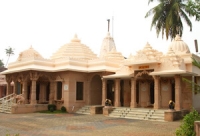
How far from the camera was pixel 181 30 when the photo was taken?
24625 mm

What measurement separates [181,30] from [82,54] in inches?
399

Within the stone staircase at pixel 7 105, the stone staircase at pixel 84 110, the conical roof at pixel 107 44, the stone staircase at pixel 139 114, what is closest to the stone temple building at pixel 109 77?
the stone staircase at pixel 84 110

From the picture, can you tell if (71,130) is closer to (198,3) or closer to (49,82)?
(198,3)

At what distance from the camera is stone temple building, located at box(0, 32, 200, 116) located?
17.7 m

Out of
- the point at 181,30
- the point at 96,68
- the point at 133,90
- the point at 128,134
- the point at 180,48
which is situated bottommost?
the point at 128,134

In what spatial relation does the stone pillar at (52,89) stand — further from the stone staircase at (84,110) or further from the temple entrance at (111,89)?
the temple entrance at (111,89)

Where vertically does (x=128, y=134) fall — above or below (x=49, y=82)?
below

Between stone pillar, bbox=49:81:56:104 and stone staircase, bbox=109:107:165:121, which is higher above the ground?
stone pillar, bbox=49:81:56:104

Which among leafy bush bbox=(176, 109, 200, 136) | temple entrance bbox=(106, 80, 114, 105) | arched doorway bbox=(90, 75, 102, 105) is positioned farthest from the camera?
temple entrance bbox=(106, 80, 114, 105)

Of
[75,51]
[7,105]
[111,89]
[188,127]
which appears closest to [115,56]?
[111,89]

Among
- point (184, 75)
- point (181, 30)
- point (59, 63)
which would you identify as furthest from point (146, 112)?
point (181, 30)

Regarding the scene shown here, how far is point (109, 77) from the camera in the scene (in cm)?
2009

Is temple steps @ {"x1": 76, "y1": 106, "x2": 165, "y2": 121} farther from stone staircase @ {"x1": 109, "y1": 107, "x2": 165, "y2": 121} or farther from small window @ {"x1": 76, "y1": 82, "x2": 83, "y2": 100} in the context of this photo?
small window @ {"x1": 76, "y1": 82, "x2": 83, "y2": 100}


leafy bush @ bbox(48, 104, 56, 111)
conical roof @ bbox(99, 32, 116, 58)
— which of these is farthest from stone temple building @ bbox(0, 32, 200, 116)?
conical roof @ bbox(99, 32, 116, 58)
